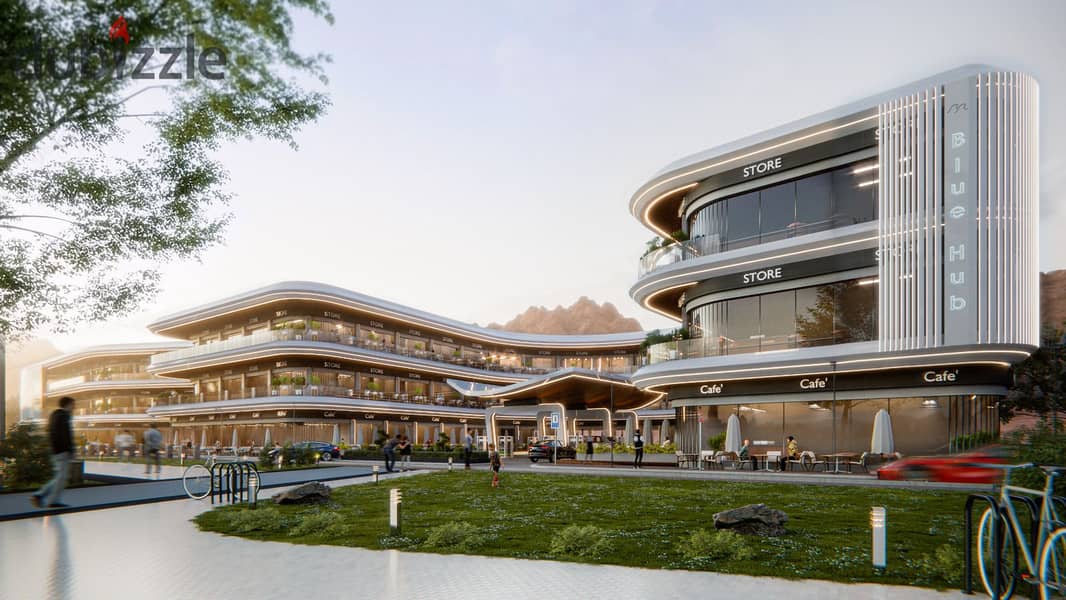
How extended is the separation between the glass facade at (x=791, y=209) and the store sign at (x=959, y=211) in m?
3.00

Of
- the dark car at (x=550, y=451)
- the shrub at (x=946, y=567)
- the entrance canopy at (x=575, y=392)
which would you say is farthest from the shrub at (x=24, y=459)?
the entrance canopy at (x=575, y=392)

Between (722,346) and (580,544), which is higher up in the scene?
(722,346)

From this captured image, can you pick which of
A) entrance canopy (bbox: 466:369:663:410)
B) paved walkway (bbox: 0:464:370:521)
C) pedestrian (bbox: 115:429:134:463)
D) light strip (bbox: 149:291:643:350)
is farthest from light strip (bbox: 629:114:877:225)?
pedestrian (bbox: 115:429:134:463)

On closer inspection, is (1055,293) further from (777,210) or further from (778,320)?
(778,320)

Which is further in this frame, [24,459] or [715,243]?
[715,243]

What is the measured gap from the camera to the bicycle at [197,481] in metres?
19.8

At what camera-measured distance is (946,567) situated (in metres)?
9.05

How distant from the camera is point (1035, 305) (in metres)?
27.9

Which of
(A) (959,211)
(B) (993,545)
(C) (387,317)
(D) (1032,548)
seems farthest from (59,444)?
(C) (387,317)

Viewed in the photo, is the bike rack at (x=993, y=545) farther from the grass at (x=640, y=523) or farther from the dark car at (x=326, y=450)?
the dark car at (x=326, y=450)

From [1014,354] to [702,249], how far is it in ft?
44.9

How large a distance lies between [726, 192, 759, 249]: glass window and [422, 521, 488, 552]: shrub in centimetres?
2527

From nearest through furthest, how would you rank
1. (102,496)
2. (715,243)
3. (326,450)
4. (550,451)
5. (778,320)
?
(102,496) → (778,320) → (715,243) → (550,451) → (326,450)

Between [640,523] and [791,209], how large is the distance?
73.8 ft
